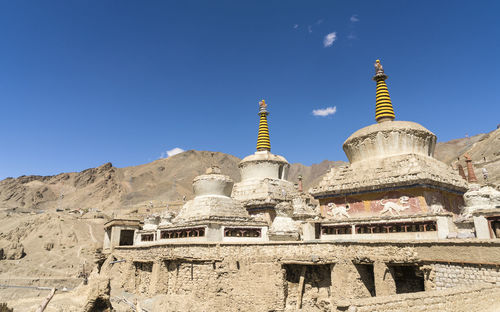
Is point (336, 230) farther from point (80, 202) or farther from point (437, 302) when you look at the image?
point (80, 202)

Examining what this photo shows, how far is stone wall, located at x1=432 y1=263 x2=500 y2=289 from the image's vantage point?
853 cm

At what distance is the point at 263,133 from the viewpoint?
86.1 feet

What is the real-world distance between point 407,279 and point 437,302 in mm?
4648

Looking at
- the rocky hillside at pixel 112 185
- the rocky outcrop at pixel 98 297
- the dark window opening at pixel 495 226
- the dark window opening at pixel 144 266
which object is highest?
the rocky hillside at pixel 112 185

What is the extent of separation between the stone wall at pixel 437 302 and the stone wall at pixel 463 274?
0.47m

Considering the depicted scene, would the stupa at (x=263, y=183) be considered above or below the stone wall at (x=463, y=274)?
above

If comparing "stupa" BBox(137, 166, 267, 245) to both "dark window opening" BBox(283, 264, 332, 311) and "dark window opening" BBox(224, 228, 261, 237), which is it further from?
"dark window opening" BBox(283, 264, 332, 311)

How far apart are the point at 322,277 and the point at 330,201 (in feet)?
15.2

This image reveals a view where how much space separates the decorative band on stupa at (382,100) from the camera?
18.2m

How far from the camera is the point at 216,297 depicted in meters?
12.7

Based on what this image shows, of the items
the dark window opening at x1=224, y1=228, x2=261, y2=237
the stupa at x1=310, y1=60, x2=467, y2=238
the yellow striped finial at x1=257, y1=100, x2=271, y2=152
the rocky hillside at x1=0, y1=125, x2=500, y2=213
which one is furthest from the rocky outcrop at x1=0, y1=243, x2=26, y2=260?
the rocky hillside at x1=0, y1=125, x2=500, y2=213

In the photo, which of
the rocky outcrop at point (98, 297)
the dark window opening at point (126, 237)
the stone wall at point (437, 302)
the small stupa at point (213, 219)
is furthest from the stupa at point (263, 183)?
the stone wall at point (437, 302)

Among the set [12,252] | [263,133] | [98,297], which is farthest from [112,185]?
[98,297]

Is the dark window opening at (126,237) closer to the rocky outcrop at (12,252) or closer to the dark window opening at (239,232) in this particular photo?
the dark window opening at (239,232)
